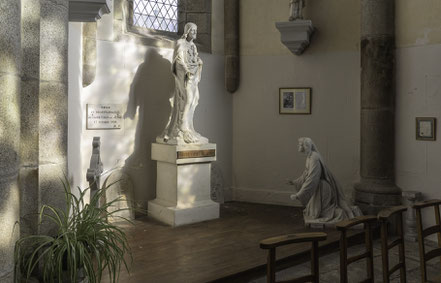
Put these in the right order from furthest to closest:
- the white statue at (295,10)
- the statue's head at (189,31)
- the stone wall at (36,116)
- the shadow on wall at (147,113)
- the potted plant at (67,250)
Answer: the white statue at (295,10) < the shadow on wall at (147,113) < the statue's head at (189,31) < the potted plant at (67,250) < the stone wall at (36,116)

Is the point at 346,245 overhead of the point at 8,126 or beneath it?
beneath

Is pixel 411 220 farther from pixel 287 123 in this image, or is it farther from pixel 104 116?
pixel 104 116

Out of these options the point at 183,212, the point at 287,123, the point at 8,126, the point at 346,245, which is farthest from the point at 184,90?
the point at 8,126

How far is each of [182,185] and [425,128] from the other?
3209mm

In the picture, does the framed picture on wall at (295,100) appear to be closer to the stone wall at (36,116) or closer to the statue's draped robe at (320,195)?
the statue's draped robe at (320,195)

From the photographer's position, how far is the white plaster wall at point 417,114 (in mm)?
5750

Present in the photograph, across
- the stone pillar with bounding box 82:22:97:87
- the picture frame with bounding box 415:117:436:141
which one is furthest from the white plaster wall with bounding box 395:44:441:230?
the stone pillar with bounding box 82:22:97:87

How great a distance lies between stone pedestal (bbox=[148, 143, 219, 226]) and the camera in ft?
19.4

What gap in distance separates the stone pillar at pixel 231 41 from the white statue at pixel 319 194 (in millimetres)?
2128

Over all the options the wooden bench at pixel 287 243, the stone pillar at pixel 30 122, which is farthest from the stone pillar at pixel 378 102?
A: the stone pillar at pixel 30 122

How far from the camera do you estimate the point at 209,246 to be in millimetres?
5016

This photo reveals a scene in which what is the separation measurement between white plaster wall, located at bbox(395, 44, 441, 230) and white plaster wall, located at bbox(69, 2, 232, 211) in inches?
116

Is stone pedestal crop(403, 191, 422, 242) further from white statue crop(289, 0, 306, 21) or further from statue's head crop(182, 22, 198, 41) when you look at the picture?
statue's head crop(182, 22, 198, 41)

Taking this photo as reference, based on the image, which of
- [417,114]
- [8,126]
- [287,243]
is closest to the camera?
[8,126]
